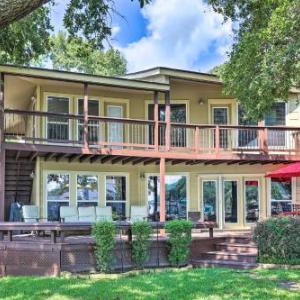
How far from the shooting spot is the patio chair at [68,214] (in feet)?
53.2

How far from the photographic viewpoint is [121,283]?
28.0 feet

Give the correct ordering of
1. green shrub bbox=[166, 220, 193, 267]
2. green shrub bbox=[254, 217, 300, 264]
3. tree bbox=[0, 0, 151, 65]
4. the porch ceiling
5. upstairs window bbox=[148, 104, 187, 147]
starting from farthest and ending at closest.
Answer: upstairs window bbox=[148, 104, 187, 147]
the porch ceiling
green shrub bbox=[166, 220, 193, 267]
green shrub bbox=[254, 217, 300, 264]
tree bbox=[0, 0, 151, 65]

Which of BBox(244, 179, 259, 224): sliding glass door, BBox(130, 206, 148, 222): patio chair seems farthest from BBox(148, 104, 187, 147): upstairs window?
BBox(244, 179, 259, 224): sliding glass door

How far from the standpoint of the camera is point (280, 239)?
11.7 metres

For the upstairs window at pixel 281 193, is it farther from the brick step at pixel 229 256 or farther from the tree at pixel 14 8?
the tree at pixel 14 8

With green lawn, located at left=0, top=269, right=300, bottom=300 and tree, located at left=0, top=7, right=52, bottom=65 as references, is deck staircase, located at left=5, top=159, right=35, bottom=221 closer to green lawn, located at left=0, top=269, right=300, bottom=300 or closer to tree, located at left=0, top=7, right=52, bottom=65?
tree, located at left=0, top=7, right=52, bottom=65

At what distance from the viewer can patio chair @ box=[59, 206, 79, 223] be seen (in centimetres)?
1623

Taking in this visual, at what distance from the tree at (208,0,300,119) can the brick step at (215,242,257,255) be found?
11.8 ft

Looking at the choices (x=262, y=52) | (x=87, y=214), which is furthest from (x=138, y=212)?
(x=262, y=52)

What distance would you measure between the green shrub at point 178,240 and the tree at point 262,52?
3426 mm

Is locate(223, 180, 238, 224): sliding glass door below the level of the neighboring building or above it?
below

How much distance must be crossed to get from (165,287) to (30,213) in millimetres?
8911

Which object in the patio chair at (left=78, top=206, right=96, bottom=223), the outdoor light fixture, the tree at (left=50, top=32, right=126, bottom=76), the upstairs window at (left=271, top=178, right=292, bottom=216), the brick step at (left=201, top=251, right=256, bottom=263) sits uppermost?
the tree at (left=50, top=32, right=126, bottom=76)

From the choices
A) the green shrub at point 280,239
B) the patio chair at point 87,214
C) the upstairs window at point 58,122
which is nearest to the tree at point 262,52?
the green shrub at point 280,239
